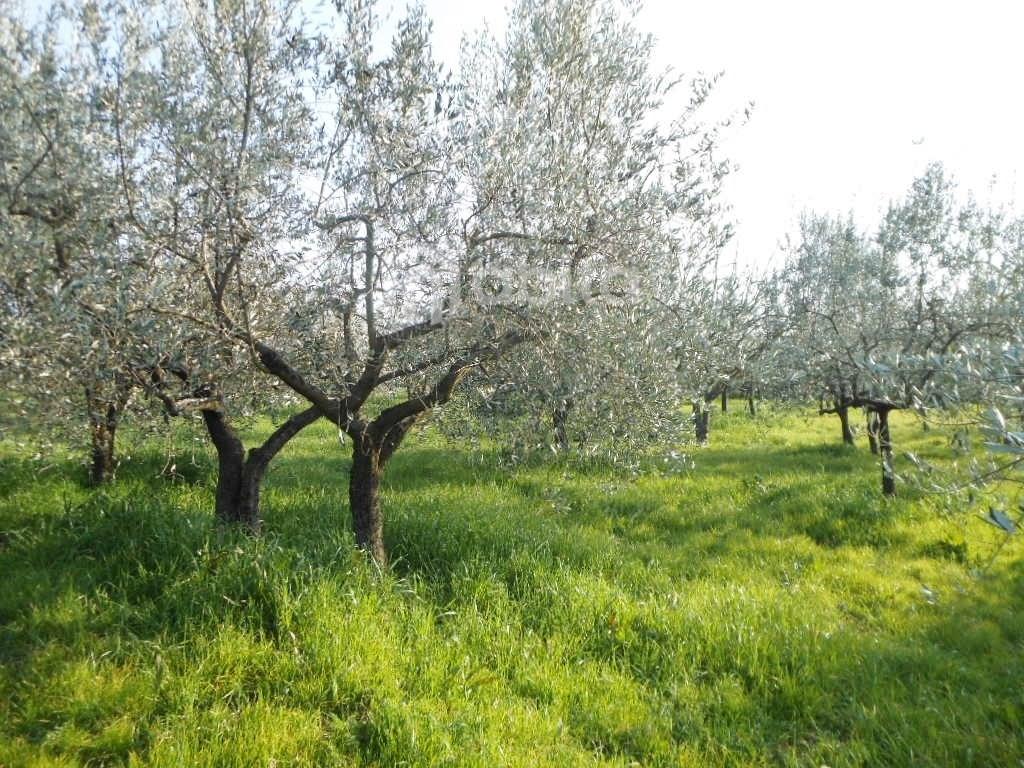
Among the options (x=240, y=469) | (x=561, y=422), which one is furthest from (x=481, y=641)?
(x=240, y=469)

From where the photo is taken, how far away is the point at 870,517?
1117cm

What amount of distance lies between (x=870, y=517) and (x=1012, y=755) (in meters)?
6.52

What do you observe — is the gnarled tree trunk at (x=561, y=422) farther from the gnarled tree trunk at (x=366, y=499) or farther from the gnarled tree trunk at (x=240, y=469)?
the gnarled tree trunk at (x=240, y=469)

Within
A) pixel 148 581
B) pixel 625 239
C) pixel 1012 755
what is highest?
pixel 625 239

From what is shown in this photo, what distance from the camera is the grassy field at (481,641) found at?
5.05 metres

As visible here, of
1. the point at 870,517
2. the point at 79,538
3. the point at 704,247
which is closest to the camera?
the point at 79,538

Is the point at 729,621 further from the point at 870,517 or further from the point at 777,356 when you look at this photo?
the point at 777,356

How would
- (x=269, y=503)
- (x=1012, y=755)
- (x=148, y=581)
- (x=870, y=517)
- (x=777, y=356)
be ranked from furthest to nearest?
(x=777, y=356)
(x=870, y=517)
(x=269, y=503)
(x=148, y=581)
(x=1012, y=755)

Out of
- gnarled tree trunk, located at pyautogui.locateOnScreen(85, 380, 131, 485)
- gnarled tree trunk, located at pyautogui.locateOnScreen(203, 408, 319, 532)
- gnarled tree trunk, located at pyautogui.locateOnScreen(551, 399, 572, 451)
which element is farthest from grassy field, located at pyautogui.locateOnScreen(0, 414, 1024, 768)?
gnarled tree trunk, located at pyautogui.locateOnScreen(551, 399, 572, 451)

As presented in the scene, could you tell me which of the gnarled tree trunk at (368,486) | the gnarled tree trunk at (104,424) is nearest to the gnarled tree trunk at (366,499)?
the gnarled tree trunk at (368,486)

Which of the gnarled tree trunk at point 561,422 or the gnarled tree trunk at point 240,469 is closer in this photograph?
the gnarled tree trunk at point 561,422

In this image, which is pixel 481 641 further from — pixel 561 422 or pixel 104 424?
pixel 104 424

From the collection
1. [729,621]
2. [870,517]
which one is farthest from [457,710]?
[870,517]

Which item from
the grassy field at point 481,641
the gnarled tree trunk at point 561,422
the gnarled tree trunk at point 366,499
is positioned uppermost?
the gnarled tree trunk at point 561,422
